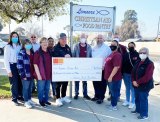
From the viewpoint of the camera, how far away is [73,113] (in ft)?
22.1

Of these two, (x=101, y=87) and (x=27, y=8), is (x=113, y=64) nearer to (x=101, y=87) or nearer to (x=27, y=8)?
(x=101, y=87)

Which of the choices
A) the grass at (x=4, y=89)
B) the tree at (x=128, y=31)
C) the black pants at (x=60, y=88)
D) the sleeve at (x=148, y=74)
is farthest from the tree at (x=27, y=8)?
the tree at (x=128, y=31)

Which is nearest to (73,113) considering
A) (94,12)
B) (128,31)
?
(94,12)

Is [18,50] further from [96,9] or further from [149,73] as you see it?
[149,73]

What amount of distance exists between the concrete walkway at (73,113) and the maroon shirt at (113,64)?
94cm

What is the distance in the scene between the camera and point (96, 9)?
26.5 feet

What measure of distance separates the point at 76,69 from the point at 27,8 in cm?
433

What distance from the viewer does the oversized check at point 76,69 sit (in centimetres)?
718

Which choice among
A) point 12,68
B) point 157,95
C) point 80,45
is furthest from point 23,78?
point 157,95

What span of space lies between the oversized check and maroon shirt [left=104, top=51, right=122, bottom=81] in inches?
19.3

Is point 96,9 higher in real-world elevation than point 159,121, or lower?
higher

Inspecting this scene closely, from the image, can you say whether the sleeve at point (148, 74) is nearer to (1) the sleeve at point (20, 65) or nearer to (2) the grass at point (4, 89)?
(1) the sleeve at point (20, 65)

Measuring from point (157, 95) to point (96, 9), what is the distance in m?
3.59

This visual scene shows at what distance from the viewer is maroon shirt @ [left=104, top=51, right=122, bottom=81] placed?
21.9ft
